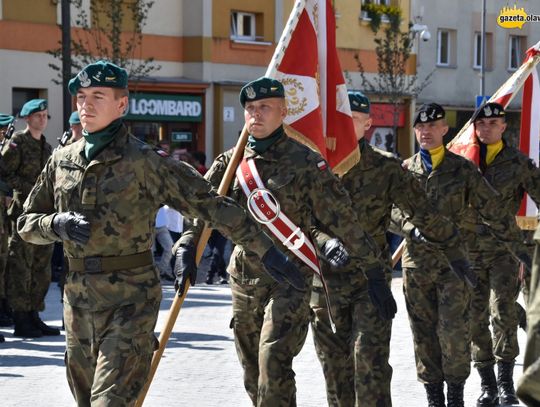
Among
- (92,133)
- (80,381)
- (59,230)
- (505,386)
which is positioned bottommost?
(505,386)

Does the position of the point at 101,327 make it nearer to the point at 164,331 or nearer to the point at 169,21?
the point at 164,331

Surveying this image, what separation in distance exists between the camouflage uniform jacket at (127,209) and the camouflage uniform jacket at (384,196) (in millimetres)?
2019

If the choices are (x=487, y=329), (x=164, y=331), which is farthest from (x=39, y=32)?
(x=164, y=331)

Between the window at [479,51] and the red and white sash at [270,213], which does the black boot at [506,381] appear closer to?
the red and white sash at [270,213]

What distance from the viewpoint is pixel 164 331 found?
698 cm

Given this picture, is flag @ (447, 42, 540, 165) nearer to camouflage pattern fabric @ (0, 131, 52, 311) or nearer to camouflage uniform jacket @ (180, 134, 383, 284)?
camouflage uniform jacket @ (180, 134, 383, 284)

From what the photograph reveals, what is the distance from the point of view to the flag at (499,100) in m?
10.3

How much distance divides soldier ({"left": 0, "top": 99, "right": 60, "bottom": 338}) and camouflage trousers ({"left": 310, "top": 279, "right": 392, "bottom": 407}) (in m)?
5.31

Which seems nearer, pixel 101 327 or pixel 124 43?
pixel 101 327

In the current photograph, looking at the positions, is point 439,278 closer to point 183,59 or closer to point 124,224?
point 124,224

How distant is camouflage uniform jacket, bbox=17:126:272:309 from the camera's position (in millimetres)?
6086

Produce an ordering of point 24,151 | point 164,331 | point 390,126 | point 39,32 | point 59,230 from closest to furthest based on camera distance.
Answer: point 59,230
point 164,331
point 24,151
point 39,32
point 390,126

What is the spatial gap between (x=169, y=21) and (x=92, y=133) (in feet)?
89.4

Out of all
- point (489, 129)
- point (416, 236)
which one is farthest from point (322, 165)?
point (489, 129)
